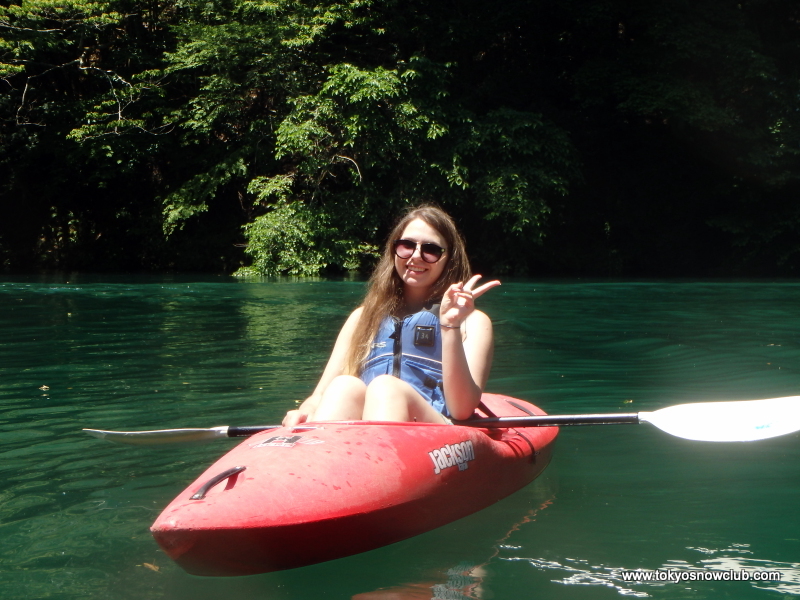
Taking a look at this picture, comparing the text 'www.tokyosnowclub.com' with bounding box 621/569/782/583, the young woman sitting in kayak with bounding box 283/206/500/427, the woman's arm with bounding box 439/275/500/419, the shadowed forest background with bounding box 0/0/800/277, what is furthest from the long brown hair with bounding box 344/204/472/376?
the shadowed forest background with bounding box 0/0/800/277

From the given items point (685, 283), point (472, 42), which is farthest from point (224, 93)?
point (685, 283)

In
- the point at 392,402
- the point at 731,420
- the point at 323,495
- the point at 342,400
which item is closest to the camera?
the point at 323,495

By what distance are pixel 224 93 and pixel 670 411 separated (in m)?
16.3

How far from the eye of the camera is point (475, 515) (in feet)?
9.77

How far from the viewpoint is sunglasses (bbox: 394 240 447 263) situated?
3.12 metres

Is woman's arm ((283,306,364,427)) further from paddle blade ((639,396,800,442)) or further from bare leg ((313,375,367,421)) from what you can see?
paddle blade ((639,396,800,442))

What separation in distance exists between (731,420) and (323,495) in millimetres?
A: 1665

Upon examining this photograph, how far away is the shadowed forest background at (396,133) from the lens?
1702 cm

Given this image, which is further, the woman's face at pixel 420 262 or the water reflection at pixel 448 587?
the woman's face at pixel 420 262

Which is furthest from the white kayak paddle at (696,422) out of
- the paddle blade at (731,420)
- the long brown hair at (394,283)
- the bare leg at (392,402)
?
the long brown hair at (394,283)

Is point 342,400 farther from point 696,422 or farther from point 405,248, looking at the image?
point 696,422

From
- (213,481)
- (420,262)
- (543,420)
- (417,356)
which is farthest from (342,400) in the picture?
(543,420)

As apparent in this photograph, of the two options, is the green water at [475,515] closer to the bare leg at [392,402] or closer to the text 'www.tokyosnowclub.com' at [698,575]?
the text 'www.tokyosnowclub.com' at [698,575]

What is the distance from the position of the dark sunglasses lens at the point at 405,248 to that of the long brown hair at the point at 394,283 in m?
0.06
